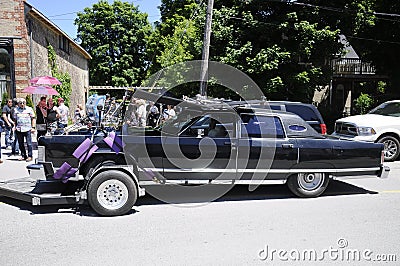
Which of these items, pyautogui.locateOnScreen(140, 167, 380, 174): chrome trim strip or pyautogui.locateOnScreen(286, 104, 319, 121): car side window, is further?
pyautogui.locateOnScreen(286, 104, 319, 121): car side window

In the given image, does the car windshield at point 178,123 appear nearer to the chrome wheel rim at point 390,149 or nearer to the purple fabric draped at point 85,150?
the purple fabric draped at point 85,150

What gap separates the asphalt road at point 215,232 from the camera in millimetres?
4484

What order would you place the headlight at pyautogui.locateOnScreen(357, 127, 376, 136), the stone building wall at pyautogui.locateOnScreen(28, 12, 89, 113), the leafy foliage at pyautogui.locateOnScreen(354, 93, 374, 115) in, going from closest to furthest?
1. the headlight at pyautogui.locateOnScreen(357, 127, 376, 136)
2. the stone building wall at pyautogui.locateOnScreen(28, 12, 89, 113)
3. the leafy foliage at pyautogui.locateOnScreen(354, 93, 374, 115)

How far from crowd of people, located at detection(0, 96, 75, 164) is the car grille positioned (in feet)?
25.5

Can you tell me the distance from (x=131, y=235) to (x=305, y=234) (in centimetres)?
236

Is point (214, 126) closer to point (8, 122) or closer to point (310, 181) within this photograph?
point (310, 181)

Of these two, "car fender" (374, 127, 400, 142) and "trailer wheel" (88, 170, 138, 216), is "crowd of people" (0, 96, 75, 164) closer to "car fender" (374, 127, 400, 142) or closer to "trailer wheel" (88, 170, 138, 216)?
"trailer wheel" (88, 170, 138, 216)

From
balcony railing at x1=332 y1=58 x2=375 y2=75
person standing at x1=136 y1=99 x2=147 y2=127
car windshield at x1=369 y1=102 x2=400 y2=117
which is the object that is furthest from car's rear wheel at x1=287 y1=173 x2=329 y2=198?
balcony railing at x1=332 y1=58 x2=375 y2=75

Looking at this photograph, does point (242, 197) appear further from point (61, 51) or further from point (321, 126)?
point (61, 51)

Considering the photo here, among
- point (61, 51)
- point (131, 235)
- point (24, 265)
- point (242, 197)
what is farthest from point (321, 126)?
point (61, 51)

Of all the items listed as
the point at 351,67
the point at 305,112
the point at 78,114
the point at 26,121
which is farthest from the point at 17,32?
the point at 351,67

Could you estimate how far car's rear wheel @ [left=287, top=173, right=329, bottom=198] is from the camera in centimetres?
701
